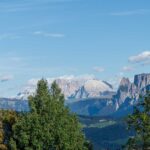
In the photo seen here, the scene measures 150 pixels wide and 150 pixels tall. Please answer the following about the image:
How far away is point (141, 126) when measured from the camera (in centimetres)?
8431

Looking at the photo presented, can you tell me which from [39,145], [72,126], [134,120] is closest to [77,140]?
[72,126]

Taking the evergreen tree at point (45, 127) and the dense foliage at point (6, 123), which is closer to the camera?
the evergreen tree at point (45, 127)

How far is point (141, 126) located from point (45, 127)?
3225 cm

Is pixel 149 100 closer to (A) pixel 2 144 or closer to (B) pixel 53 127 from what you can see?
(B) pixel 53 127

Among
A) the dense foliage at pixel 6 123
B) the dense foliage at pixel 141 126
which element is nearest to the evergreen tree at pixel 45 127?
the dense foliage at pixel 6 123

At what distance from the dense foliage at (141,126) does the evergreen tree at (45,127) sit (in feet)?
87.0

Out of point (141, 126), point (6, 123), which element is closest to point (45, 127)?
A: point (6, 123)

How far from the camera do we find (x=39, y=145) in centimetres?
10894

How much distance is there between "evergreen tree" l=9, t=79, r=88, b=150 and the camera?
363ft

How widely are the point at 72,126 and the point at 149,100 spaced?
112 ft

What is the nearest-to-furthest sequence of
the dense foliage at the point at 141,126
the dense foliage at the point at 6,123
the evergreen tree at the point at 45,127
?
the dense foliage at the point at 141,126, the evergreen tree at the point at 45,127, the dense foliage at the point at 6,123

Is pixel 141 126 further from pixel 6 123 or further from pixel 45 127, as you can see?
pixel 6 123

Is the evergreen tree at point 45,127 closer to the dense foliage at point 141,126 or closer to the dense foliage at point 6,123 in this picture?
the dense foliage at point 6,123

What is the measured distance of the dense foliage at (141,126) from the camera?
272 ft
